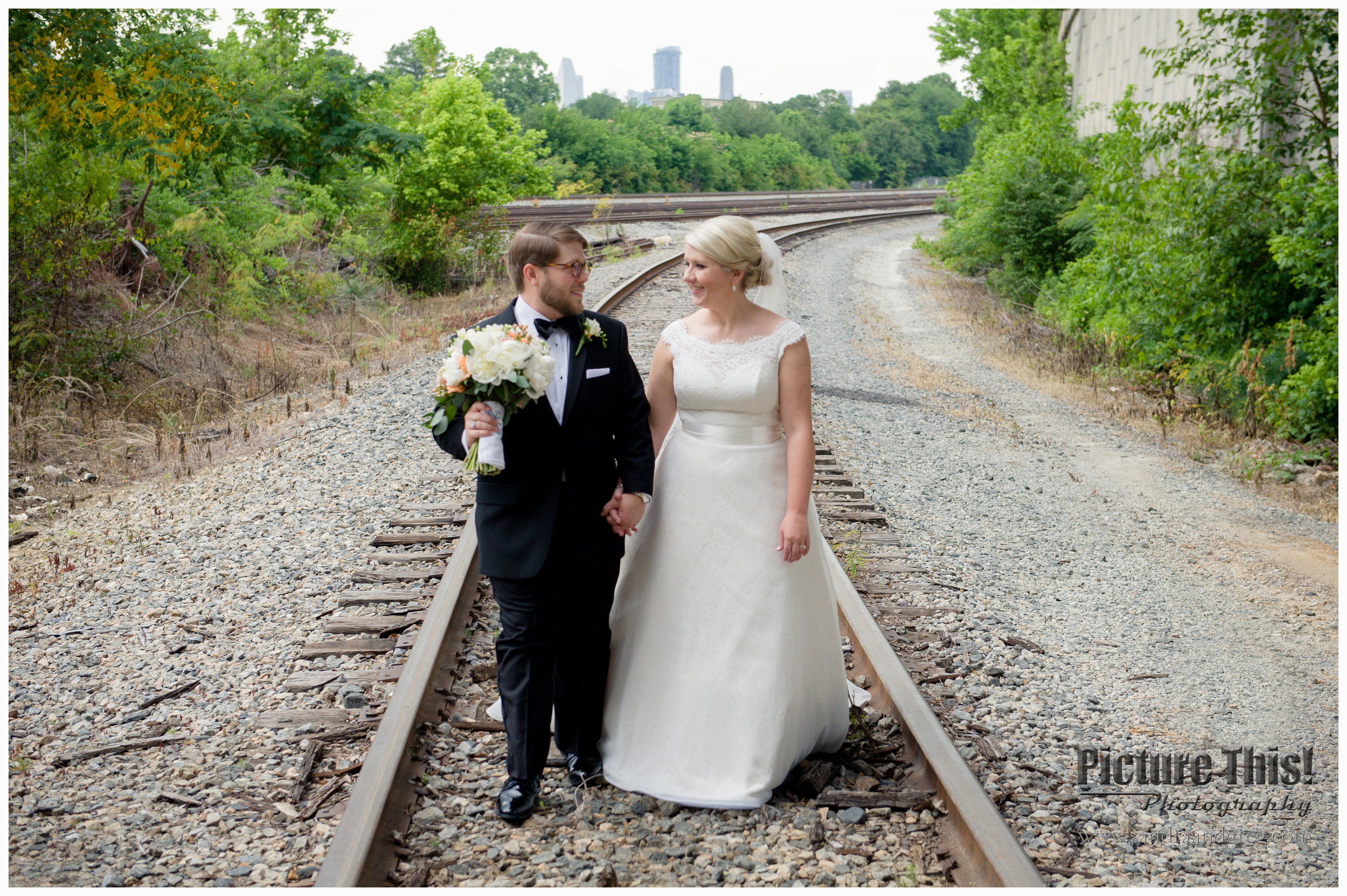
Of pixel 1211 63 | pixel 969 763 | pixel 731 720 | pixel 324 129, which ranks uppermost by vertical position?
pixel 324 129

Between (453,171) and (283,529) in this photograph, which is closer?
(283,529)

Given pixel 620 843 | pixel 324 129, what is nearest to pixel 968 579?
pixel 620 843

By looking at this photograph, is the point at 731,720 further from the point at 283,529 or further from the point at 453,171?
the point at 453,171

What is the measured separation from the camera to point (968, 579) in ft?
19.3

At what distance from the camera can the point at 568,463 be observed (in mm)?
3369

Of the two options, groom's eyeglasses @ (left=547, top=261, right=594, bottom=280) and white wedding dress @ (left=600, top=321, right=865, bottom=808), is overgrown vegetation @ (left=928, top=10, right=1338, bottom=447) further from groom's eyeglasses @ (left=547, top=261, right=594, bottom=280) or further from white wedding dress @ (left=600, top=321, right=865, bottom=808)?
groom's eyeglasses @ (left=547, top=261, right=594, bottom=280)

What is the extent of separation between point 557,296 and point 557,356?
0.20 metres

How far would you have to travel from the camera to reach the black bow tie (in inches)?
132

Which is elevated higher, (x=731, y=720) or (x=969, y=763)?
(x=731, y=720)

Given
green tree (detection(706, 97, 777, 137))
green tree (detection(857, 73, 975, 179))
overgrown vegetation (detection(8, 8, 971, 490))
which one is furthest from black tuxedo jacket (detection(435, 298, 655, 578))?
green tree (detection(857, 73, 975, 179))

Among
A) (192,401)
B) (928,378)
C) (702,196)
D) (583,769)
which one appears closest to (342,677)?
(583,769)

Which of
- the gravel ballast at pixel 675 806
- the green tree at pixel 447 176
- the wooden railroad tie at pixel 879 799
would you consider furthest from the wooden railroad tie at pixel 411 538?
the green tree at pixel 447 176

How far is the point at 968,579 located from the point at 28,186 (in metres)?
9.04

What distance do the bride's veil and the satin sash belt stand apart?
0.45 meters
